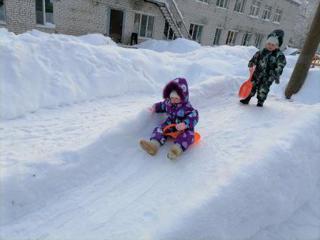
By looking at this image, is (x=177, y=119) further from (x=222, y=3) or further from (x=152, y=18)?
(x=222, y=3)

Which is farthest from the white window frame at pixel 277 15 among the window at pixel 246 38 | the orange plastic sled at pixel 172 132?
the orange plastic sled at pixel 172 132

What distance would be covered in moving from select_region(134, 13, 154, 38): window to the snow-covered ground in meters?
12.2

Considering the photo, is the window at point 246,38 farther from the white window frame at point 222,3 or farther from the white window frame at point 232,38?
the white window frame at point 222,3

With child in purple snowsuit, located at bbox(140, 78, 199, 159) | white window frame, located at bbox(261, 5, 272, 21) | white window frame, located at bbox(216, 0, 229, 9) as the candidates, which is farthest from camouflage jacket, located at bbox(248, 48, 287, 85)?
white window frame, located at bbox(261, 5, 272, 21)

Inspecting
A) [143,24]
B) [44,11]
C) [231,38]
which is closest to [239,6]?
[231,38]

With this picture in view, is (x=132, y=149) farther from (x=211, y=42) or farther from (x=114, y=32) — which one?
(x=211, y=42)

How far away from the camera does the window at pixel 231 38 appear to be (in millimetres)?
24094

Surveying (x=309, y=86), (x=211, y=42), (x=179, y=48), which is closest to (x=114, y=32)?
(x=179, y=48)

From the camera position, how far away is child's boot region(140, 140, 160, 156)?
132 inches

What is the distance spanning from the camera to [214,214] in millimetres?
2457

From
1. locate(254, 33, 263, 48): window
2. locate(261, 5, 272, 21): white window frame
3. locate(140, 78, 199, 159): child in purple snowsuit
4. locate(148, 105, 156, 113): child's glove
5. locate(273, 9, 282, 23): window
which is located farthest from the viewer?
locate(273, 9, 282, 23): window

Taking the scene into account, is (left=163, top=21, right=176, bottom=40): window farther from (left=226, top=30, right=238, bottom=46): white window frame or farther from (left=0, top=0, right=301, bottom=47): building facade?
(left=226, top=30, right=238, bottom=46): white window frame

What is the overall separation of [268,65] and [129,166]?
9.48ft

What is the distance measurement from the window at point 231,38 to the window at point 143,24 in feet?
30.8
